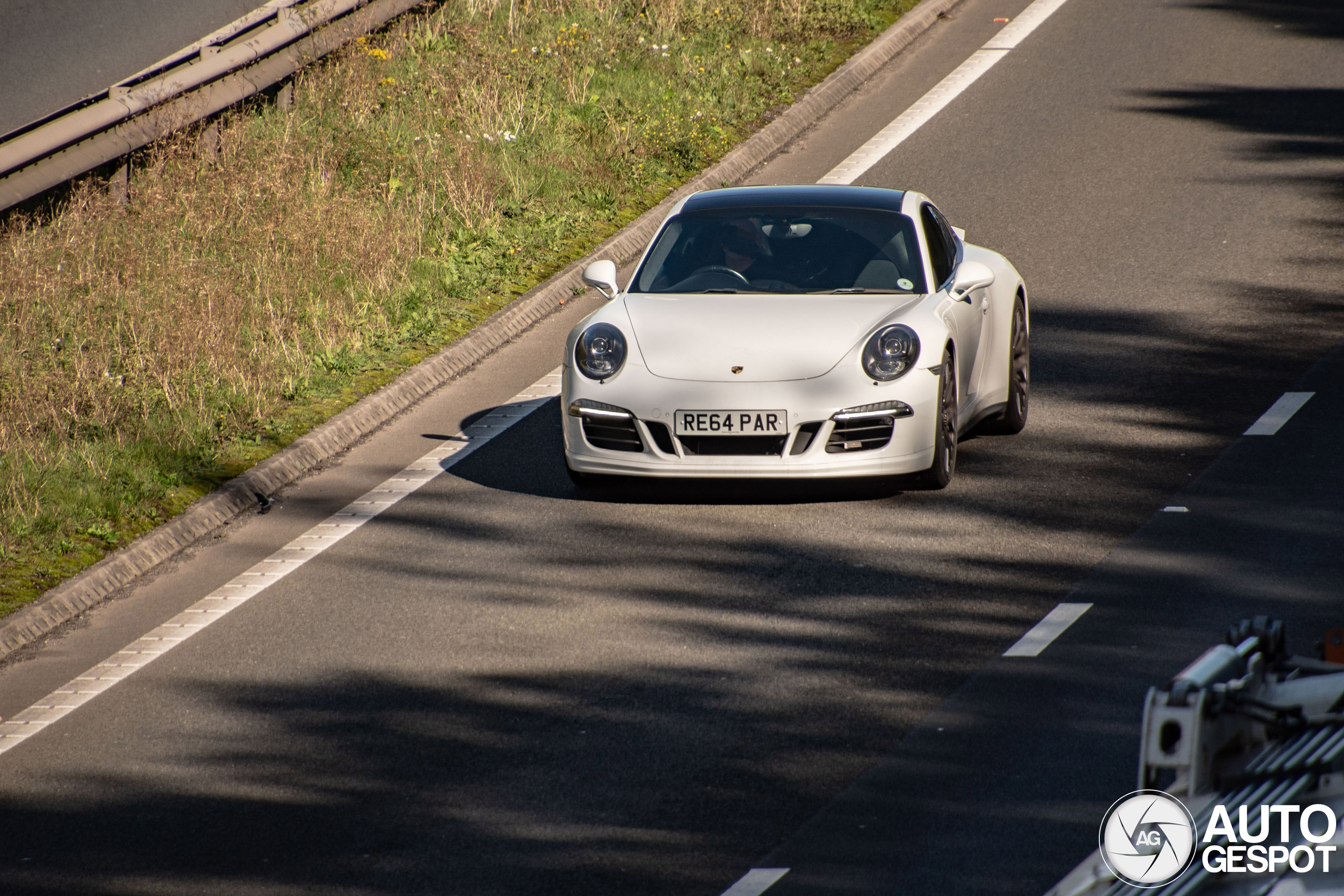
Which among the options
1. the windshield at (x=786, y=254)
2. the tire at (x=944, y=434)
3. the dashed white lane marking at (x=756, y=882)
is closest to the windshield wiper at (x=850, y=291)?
the windshield at (x=786, y=254)

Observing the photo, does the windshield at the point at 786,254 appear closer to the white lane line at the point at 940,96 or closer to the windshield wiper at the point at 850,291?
the windshield wiper at the point at 850,291

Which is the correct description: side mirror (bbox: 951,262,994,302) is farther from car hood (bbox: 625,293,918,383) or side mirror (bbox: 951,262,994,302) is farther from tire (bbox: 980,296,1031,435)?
tire (bbox: 980,296,1031,435)

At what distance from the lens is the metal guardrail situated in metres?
12.9

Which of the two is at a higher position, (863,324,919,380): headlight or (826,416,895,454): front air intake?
(863,324,919,380): headlight

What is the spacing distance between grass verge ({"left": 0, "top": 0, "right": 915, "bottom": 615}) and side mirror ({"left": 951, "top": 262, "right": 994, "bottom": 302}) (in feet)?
12.0

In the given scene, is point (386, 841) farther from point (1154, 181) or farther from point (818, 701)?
point (1154, 181)

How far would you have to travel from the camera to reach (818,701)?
6457mm

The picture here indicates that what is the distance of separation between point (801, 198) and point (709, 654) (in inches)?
135

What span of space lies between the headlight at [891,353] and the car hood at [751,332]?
0.28ft

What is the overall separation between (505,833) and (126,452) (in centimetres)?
471

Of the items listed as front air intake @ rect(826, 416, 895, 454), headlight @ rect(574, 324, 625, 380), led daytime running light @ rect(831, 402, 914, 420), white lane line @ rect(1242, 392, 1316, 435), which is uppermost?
headlight @ rect(574, 324, 625, 380)

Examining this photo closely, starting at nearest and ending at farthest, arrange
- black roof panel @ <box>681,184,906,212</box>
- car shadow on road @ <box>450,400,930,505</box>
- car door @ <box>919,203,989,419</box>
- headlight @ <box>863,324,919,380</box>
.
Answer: headlight @ <box>863,324,919,380</box> → car shadow on road @ <box>450,400,930,505</box> → car door @ <box>919,203,989,419</box> → black roof panel @ <box>681,184,906,212</box>

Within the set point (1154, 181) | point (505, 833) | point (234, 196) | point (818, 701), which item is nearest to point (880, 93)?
point (1154, 181)

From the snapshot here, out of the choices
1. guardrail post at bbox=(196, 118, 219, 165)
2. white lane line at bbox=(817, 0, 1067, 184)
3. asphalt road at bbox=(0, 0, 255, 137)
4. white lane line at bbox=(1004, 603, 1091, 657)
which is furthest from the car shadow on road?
asphalt road at bbox=(0, 0, 255, 137)
